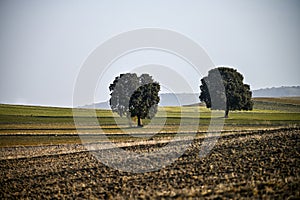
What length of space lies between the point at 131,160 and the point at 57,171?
4970mm

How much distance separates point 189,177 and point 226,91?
64.5 meters

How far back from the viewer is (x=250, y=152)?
2350 cm

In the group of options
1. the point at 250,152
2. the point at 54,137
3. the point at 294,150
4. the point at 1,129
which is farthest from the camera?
the point at 1,129

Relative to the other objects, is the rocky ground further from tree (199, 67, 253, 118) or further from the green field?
tree (199, 67, 253, 118)

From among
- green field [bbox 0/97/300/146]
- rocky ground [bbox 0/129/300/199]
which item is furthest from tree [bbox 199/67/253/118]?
rocky ground [bbox 0/129/300/199]

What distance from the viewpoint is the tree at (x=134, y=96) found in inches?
3022

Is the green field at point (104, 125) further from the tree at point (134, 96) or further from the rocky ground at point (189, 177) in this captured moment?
the rocky ground at point (189, 177)

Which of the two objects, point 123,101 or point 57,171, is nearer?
point 57,171

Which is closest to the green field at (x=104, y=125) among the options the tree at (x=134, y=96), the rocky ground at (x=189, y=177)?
the tree at (x=134, y=96)

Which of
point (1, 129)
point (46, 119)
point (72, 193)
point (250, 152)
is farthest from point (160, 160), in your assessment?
point (46, 119)

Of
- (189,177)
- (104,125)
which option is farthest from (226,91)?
(189,177)

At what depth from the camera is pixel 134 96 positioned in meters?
77.3

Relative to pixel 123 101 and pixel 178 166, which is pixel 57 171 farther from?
pixel 123 101

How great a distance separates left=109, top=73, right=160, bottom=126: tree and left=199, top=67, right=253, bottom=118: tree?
42.5 feet
